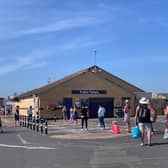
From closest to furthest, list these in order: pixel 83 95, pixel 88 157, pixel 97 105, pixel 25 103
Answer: pixel 88 157 → pixel 83 95 → pixel 97 105 → pixel 25 103

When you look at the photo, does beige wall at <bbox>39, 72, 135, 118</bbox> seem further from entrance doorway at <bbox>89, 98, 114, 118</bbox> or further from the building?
entrance doorway at <bbox>89, 98, 114, 118</bbox>

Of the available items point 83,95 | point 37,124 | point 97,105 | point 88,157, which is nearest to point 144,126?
point 88,157

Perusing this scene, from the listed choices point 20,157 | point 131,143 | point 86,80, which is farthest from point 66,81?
point 20,157

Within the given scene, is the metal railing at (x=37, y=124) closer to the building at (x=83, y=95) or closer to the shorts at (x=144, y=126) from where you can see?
the shorts at (x=144, y=126)

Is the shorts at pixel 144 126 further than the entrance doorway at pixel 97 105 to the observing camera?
Answer: No

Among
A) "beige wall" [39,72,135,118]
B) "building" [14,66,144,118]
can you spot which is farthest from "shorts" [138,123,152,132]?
"building" [14,66,144,118]

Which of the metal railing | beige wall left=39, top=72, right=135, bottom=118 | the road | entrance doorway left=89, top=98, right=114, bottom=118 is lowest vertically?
the road

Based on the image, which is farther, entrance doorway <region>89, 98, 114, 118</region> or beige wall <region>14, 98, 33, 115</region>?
beige wall <region>14, 98, 33, 115</region>

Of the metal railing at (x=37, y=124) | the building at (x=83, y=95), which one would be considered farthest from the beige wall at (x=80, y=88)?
the metal railing at (x=37, y=124)

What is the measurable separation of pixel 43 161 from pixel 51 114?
44.9 m

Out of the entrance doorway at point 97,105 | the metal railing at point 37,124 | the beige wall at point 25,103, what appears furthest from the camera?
the beige wall at point 25,103

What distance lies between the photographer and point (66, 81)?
6197 centimetres

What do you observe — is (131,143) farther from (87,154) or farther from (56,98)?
(56,98)

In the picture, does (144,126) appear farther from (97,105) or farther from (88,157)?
(97,105)
